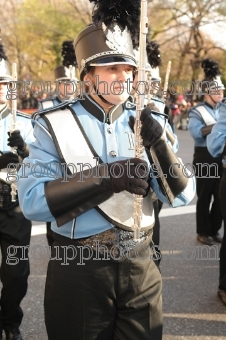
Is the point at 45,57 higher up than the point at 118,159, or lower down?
higher up

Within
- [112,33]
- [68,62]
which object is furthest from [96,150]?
[68,62]

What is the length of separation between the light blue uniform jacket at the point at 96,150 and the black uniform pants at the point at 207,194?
339 cm

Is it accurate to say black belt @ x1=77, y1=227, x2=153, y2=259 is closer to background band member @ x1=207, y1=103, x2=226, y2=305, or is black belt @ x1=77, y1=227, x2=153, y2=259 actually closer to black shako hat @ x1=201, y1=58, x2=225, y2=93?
background band member @ x1=207, y1=103, x2=226, y2=305

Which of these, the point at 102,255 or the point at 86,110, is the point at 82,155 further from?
the point at 102,255

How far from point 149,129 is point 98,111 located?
350mm

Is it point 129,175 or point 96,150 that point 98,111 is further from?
point 129,175

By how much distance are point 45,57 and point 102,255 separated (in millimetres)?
31135

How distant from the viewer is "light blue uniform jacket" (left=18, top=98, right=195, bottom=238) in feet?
6.54

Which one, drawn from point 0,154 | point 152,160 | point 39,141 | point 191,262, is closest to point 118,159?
point 152,160

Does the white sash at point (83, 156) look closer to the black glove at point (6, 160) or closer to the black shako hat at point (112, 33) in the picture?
the black shako hat at point (112, 33)

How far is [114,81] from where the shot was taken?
208 centimetres

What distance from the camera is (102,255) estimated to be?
81.1 inches

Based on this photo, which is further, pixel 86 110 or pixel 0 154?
pixel 0 154

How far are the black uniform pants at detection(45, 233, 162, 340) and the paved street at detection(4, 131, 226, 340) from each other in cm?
130
